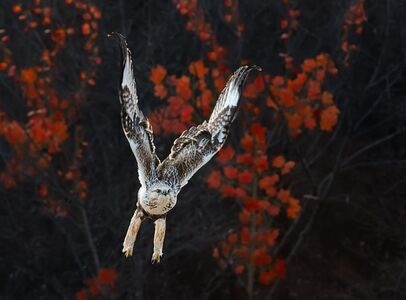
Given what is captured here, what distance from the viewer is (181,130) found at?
539 inches

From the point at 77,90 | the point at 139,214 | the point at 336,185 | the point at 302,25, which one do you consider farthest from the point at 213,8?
the point at 139,214

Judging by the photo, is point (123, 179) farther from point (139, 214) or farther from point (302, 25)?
point (139, 214)

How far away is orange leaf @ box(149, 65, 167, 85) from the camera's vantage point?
1426 cm

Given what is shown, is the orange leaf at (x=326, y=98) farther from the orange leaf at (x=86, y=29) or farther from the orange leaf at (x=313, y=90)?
the orange leaf at (x=86, y=29)

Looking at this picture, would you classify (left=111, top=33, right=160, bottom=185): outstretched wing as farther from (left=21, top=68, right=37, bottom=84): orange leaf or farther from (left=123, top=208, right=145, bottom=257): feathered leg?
(left=21, top=68, right=37, bottom=84): orange leaf

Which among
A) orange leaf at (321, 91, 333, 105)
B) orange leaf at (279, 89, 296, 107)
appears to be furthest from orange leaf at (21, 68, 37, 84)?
orange leaf at (321, 91, 333, 105)

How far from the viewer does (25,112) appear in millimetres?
15047

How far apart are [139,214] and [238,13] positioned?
38.3 ft

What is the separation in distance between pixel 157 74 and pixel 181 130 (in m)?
1.15

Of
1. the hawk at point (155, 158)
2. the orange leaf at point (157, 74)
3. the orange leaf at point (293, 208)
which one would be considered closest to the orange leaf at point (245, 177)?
the orange leaf at point (293, 208)

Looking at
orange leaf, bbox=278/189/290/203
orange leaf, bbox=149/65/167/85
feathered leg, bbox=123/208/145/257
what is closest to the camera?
feathered leg, bbox=123/208/145/257

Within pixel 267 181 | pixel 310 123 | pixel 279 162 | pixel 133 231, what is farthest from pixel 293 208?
pixel 133 231

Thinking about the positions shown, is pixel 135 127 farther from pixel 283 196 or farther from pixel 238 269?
pixel 283 196

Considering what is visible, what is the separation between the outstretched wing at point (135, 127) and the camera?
3.89m
